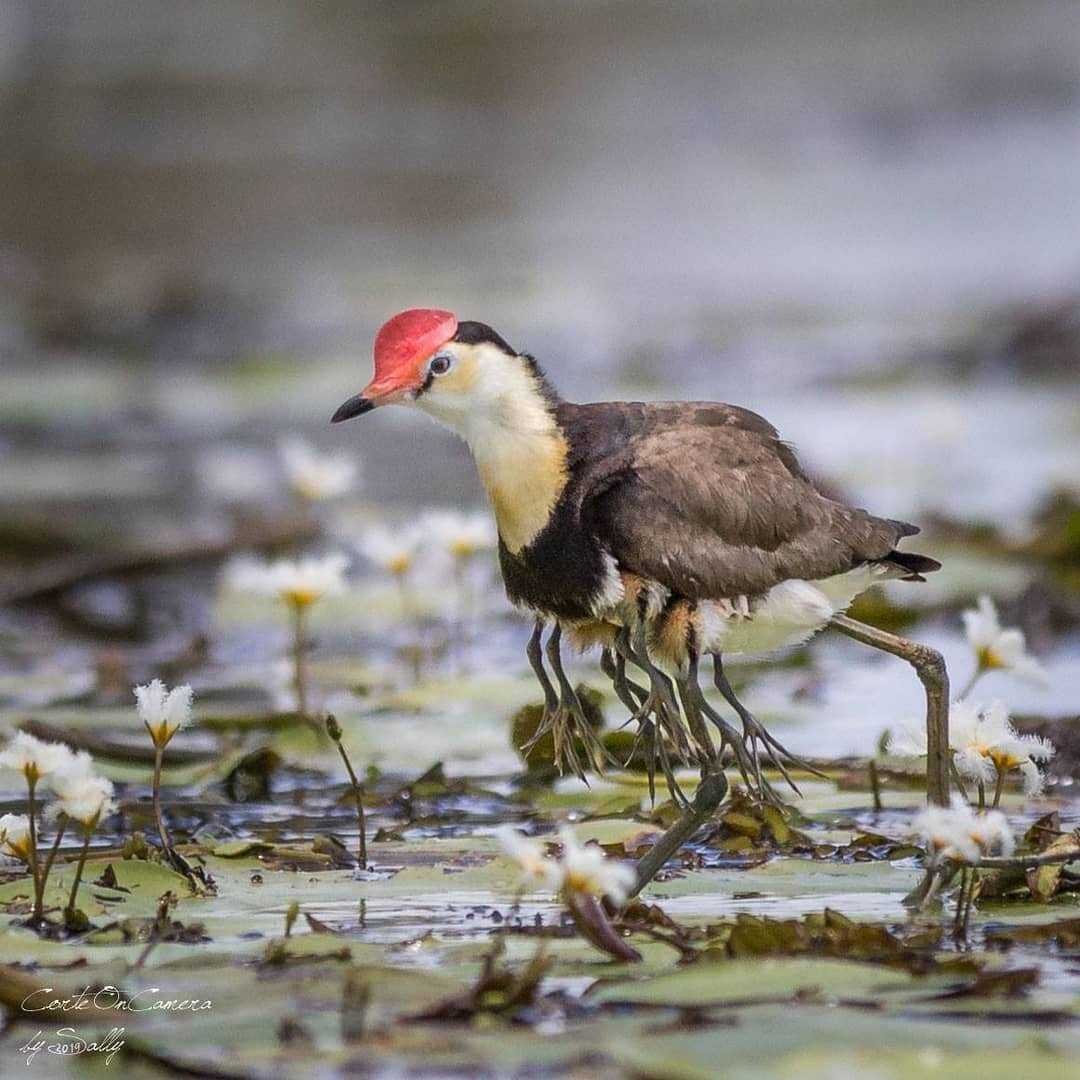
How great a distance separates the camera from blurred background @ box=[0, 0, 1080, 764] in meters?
8.23

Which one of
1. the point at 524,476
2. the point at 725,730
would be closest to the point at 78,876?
the point at 524,476

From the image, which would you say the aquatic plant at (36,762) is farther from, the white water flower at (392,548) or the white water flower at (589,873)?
the white water flower at (392,548)

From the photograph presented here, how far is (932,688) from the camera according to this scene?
14.7 feet

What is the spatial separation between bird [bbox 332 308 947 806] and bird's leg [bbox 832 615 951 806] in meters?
0.12

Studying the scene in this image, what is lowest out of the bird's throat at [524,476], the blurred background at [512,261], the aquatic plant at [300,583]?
the aquatic plant at [300,583]

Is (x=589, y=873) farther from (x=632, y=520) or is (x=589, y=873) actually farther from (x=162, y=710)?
(x=162, y=710)

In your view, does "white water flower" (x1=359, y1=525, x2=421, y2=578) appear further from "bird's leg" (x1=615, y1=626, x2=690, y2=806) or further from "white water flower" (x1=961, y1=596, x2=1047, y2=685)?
"bird's leg" (x1=615, y1=626, x2=690, y2=806)

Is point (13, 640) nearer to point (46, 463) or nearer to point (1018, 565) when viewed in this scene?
point (1018, 565)

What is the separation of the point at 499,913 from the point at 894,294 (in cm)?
1172

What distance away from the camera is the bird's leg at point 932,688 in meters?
4.45

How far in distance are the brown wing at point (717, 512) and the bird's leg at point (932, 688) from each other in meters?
0.13

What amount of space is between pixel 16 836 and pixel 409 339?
42.3 inches

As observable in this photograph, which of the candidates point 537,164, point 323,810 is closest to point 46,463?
point 323,810

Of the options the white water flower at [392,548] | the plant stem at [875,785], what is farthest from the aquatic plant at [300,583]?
the plant stem at [875,785]
